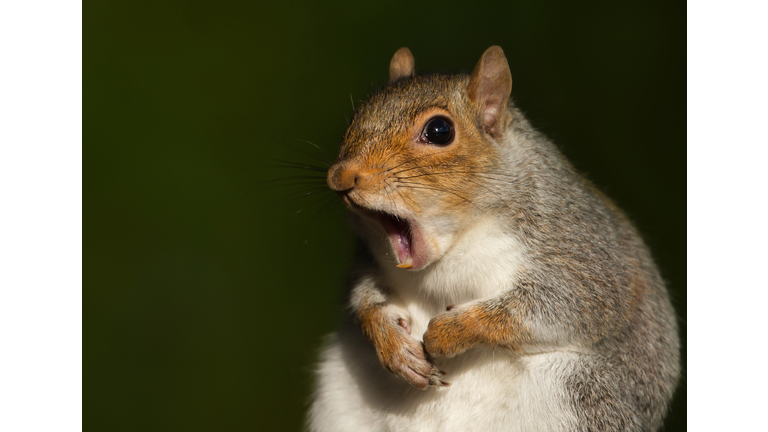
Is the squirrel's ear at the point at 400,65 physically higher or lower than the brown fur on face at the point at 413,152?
higher

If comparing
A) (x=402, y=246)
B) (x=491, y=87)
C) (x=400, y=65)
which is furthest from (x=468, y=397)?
(x=400, y=65)

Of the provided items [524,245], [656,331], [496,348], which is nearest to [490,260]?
[524,245]

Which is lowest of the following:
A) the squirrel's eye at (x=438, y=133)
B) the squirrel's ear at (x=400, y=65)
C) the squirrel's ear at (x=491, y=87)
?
the squirrel's eye at (x=438, y=133)

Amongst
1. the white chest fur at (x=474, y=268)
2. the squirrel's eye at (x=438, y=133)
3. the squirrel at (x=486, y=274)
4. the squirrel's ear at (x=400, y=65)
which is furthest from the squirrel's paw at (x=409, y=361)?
the squirrel's ear at (x=400, y=65)

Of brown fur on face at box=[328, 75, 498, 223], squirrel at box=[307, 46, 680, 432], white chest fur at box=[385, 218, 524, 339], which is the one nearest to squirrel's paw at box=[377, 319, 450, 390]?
squirrel at box=[307, 46, 680, 432]

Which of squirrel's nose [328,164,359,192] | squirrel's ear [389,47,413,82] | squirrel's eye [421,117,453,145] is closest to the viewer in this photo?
squirrel's nose [328,164,359,192]

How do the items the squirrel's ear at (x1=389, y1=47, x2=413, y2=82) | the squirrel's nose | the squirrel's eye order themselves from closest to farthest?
the squirrel's nose < the squirrel's eye < the squirrel's ear at (x1=389, y1=47, x2=413, y2=82)

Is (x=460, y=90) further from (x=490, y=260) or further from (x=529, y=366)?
(x=529, y=366)

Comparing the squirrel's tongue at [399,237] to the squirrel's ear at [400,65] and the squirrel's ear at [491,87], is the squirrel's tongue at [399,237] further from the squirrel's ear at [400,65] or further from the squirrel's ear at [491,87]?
the squirrel's ear at [400,65]

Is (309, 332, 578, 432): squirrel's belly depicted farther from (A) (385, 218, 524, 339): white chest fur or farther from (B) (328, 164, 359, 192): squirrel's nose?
(B) (328, 164, 359, 192): squirrel's nose

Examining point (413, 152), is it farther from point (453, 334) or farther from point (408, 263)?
point (453, 334)
